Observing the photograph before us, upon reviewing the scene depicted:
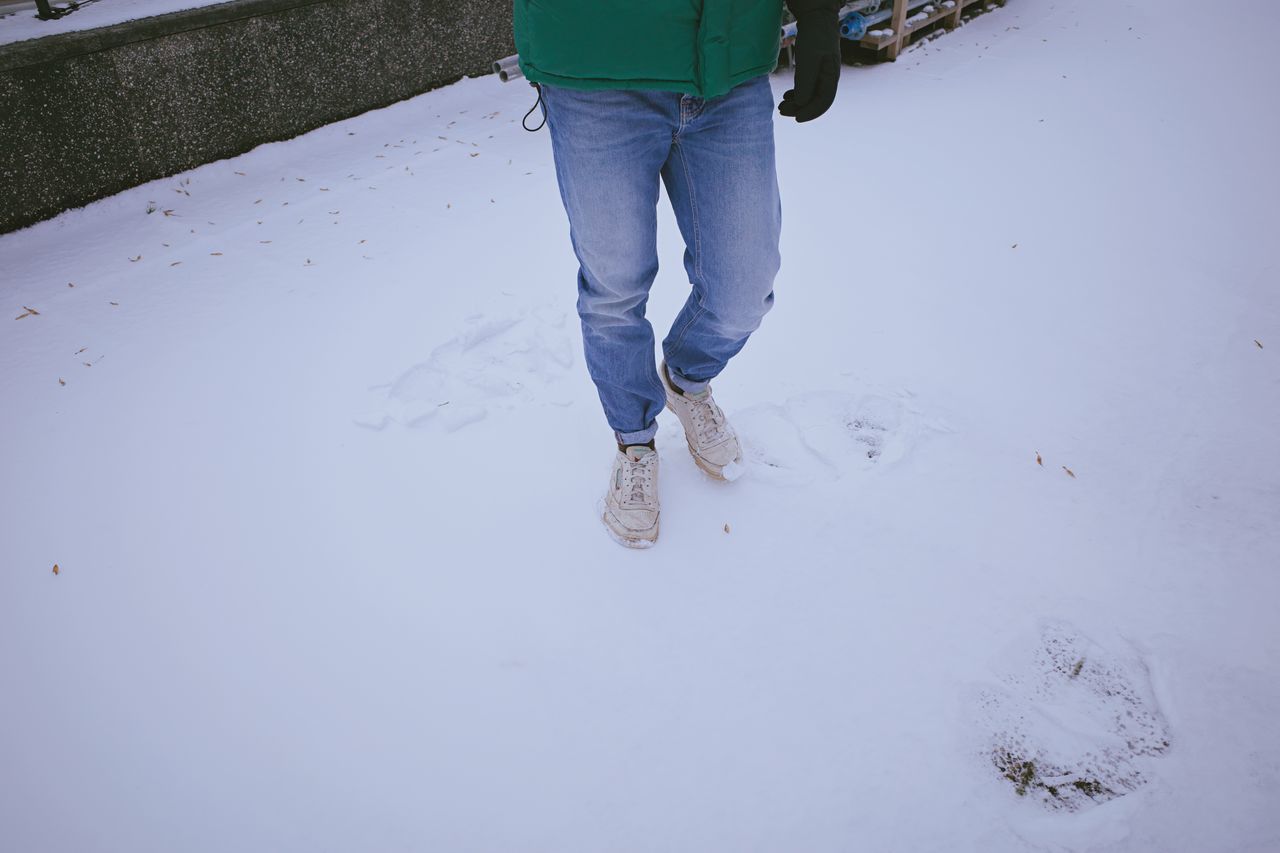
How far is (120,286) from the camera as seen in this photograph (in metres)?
2.74

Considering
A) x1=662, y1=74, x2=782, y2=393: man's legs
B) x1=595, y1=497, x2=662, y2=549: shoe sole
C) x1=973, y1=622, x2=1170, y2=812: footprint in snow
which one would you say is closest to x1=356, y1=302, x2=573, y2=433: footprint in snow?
x1=595, y1=497, x2=662, y2=549: shoe sole

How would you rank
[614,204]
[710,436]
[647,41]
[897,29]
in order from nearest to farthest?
[647,41], [614,204], [710,436], [897,29]

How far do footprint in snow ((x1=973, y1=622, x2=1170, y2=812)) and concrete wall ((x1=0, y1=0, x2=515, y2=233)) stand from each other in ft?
12.0

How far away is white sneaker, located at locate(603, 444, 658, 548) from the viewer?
1.75m

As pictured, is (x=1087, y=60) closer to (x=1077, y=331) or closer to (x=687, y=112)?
(x=1077, y=331)

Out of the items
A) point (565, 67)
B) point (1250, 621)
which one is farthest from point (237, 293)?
point (1250, 621)

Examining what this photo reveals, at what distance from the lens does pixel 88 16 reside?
3.17m

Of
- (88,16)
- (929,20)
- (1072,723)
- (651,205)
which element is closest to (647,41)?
(651,205)

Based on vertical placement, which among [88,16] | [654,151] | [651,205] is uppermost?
[88,16]

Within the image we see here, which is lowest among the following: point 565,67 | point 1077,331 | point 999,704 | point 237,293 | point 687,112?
point 999,704

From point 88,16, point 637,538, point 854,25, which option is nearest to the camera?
point 637,538

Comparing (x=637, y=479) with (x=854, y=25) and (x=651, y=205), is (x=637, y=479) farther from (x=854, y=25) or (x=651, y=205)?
(x=854, y=25)

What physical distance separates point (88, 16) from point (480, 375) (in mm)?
2557

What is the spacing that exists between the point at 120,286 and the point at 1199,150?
4338mm
